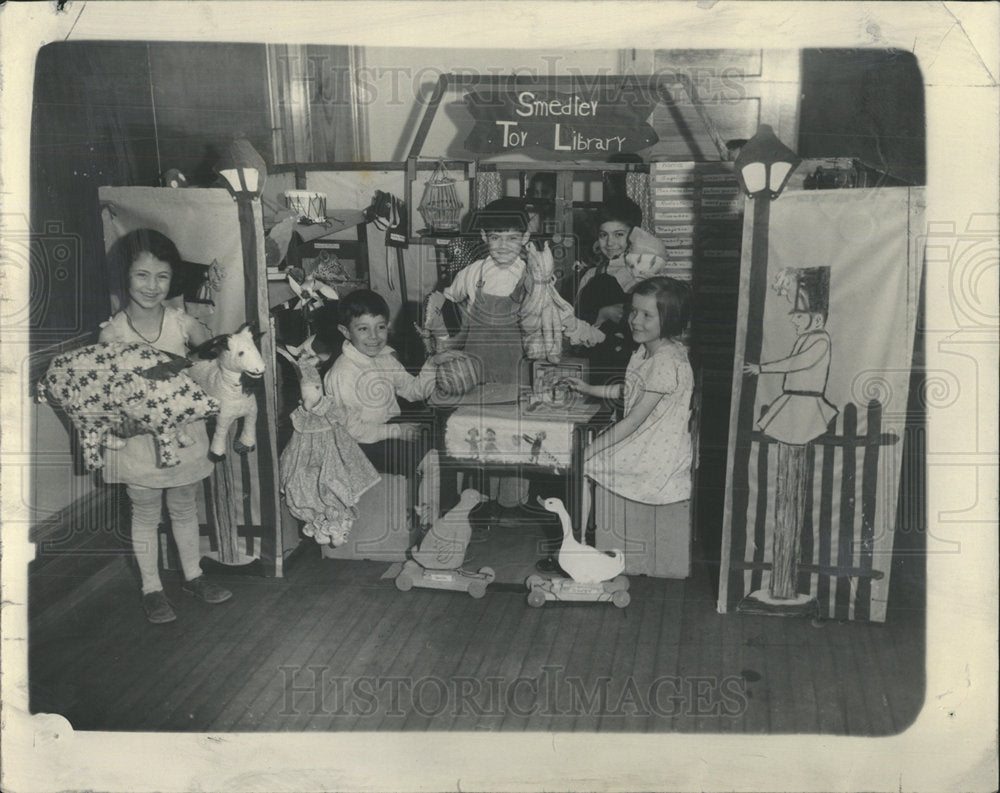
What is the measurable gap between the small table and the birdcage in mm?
1065

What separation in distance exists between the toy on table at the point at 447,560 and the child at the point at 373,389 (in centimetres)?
23

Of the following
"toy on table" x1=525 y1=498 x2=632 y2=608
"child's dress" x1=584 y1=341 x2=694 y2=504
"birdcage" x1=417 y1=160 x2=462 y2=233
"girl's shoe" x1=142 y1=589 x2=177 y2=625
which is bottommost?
"girl's shoe" x1=142 y1=589 x2=177 y2=625

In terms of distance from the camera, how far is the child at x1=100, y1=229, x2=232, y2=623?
4.10 meters

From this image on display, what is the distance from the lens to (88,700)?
3729 millimetres

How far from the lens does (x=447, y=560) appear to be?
443 centimetres

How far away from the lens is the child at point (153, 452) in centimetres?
410

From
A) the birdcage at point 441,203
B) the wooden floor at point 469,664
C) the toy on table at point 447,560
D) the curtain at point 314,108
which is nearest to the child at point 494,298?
the birdcage at point 441,203

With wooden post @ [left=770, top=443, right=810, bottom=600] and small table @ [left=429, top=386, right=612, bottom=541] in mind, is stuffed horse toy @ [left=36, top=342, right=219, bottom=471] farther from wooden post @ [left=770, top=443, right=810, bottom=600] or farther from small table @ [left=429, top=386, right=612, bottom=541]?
wooden post @ [left=770, top=443, right=810, bottom=600]

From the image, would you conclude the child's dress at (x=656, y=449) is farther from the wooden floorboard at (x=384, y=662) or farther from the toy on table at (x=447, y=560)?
the wooden floorboard at (x=384, y=662)

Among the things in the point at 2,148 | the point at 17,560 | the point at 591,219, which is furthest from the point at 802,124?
the point at 17,560

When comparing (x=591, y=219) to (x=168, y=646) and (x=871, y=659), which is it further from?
(x=168, y=646)

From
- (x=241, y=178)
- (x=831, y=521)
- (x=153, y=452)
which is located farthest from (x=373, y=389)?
(x=831, y=521)

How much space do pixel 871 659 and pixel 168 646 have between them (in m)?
2.96

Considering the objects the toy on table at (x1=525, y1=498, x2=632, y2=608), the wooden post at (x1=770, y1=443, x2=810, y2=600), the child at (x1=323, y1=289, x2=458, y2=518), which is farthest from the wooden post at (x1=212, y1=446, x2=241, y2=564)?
the wooden post at (x1=770, y1=443, x2=810, y2=600)
